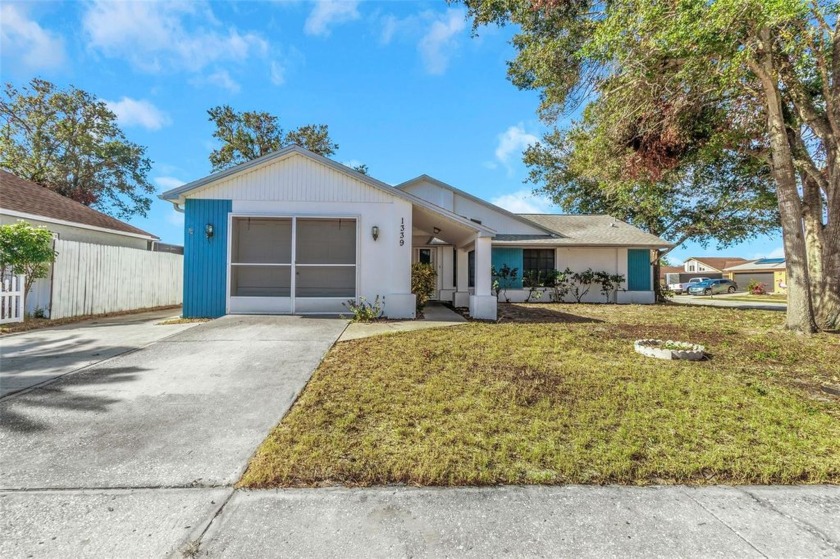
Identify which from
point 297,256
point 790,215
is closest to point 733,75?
point 790,215

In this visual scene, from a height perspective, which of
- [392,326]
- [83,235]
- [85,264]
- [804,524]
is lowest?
[804,524]

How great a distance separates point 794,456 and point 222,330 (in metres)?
7.95

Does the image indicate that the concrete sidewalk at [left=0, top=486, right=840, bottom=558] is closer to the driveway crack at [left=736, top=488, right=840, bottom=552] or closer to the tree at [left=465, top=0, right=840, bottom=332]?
the driveway crack at [left=736, top=488, right=840, bottom=552]

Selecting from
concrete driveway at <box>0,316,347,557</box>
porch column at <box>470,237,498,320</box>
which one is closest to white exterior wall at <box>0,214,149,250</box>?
concrete driveway at <box>0,316,347,557</box>

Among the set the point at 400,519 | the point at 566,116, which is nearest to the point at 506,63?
the point at 566,116

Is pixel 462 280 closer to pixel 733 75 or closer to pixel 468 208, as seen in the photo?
pixel 468 208

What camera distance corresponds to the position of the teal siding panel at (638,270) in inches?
682

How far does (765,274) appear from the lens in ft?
132

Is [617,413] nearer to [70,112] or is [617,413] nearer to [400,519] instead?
[400,519]

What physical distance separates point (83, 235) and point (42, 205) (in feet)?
4.79

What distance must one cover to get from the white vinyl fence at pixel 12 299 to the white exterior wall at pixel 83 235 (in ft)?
10.6

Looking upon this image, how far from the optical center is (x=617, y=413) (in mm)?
3775

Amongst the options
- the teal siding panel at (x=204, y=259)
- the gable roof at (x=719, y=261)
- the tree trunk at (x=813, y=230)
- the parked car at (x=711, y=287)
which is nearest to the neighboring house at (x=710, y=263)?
the gable roof at (x=719, y=261)

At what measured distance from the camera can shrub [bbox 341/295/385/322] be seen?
899cm
